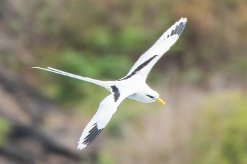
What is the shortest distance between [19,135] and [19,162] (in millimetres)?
986

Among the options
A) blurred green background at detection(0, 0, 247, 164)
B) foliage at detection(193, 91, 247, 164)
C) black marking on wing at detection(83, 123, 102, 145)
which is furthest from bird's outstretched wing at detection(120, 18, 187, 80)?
foliage at detection(193, 91, 247, 164)

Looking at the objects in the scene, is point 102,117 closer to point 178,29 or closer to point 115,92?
point 115,92

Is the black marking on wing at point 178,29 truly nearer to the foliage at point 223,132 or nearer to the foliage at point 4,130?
the foliage at point 223,132

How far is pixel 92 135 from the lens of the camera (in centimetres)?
789

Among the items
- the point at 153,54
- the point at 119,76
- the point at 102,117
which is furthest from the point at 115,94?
the point at 119,76

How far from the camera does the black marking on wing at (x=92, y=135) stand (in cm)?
781

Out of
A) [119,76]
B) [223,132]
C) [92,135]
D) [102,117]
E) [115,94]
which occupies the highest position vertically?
[119,76]

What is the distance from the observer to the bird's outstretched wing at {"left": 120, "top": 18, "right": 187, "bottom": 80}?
848 cm

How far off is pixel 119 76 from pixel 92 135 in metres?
14.0

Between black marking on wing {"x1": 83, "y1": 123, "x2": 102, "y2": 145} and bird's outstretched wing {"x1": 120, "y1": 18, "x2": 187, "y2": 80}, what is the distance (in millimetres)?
549

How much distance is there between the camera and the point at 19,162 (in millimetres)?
20047

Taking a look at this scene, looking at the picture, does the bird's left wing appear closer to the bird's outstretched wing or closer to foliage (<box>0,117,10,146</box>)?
the bird's outstretched wing

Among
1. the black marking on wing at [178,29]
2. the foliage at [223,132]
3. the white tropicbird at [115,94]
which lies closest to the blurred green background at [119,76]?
the foliage at [223,132]

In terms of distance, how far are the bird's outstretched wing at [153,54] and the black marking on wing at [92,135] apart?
55cm
